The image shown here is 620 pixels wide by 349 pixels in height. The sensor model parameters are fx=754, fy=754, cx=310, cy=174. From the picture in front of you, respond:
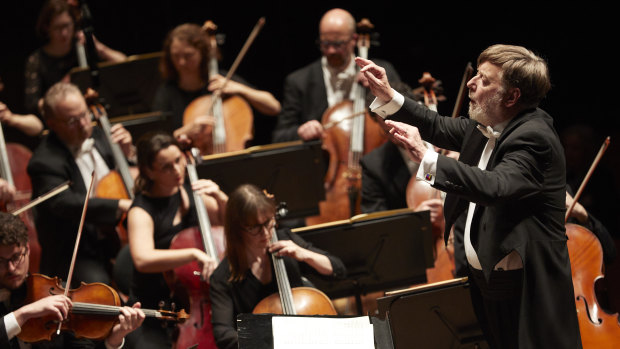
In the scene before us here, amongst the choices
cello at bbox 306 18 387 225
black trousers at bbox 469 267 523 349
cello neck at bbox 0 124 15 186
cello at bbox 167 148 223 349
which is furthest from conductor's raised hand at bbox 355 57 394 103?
cello neck at bbox 0 124 15 186

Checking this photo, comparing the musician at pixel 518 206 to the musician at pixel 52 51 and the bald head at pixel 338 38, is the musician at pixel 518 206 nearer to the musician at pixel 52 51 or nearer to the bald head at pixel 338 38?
the bald head at pixel 338 38

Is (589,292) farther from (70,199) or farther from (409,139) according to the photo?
(70,199)

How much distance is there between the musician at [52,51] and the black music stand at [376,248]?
2.09 meters

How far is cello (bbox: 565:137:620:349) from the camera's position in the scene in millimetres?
2646

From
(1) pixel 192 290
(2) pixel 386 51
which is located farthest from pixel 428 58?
(1) pixel 192 290

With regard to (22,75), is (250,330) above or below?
below

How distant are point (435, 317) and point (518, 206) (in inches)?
23.2

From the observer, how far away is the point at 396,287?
9.96ft

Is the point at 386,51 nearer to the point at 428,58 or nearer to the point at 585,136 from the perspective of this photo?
the point at 428,58

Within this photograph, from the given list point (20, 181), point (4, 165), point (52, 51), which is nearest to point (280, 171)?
point (4, 165)

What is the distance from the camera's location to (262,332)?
1.91 metres

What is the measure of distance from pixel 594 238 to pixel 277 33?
8.89 feet

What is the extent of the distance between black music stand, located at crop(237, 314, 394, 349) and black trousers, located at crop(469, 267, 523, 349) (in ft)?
1.48

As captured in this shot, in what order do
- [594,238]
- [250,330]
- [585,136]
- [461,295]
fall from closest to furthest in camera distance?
1. [250,330]
2. [461,295]
3. [594,238]
4. [585,136]
